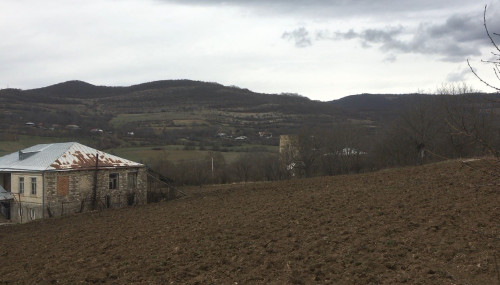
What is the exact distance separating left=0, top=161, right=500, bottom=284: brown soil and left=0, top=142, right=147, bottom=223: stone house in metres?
9.13

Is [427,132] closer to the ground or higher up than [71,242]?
higher up

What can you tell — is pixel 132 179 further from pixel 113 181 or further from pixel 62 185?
pixel 62 185

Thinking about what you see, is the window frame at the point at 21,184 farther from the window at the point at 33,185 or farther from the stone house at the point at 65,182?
the window at the point at 33,185

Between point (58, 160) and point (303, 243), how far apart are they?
25.9 m

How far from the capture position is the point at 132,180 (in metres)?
38.7

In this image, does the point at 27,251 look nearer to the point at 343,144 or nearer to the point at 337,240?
the point at 337,240

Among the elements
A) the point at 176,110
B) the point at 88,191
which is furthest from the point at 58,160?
the point at 176,110

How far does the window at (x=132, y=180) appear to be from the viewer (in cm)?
3842

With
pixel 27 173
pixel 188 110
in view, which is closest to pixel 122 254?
pixel 27 173

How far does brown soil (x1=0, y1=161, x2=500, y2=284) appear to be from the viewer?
10617 mm

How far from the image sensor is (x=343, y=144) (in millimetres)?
58875

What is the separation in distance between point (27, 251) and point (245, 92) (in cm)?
12631

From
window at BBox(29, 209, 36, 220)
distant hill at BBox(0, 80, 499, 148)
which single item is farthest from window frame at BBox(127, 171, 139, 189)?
distant hill at BBox(0, 80, 499, 148)

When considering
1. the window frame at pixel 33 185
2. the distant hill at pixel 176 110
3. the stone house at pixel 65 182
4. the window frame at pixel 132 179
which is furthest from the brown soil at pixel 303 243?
the distant hill at pixel 176 110
